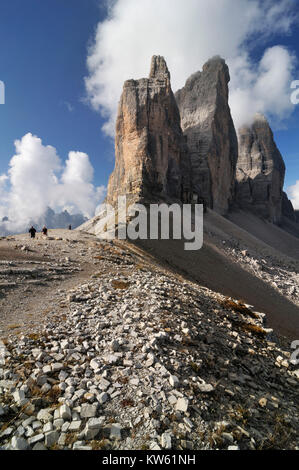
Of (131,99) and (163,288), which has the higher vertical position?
(131,99)

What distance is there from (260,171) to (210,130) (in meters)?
44.4

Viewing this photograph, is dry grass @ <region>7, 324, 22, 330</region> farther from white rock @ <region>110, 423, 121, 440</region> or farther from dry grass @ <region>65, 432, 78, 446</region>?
white rock @ <region>110, 423, 121, 440</region>

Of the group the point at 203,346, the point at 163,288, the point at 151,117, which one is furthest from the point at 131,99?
the point at 203,346

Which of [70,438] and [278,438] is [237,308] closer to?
[278,438]

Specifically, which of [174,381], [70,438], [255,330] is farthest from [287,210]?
[70,438]

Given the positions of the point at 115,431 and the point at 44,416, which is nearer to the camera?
the point at 115,431

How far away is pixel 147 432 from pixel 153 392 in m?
0.87

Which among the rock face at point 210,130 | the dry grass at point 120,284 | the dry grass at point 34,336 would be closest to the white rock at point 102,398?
the dry grass at point 34,336

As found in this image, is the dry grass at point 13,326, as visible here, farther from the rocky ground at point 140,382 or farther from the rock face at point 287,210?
the rock face at point 287,210

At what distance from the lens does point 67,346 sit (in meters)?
6.31

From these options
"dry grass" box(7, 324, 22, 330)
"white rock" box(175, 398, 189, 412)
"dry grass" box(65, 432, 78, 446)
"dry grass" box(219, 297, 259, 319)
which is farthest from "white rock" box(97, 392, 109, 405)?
"dry grass" box(219, 297, 259, 319)

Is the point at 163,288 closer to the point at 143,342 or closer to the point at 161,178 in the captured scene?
the point at 143,342

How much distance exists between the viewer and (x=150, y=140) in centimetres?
5897
